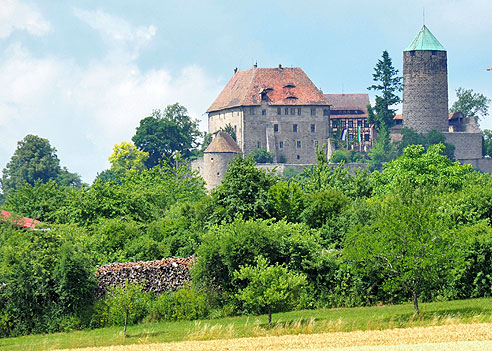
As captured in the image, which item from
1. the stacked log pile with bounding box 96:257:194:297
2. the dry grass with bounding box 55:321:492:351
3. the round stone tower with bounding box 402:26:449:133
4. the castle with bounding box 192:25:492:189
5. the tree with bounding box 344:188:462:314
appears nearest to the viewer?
the dry grass with bounding box 55:321:492:351

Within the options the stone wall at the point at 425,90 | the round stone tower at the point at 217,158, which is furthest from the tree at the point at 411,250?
the stone wall at the point at 425,90

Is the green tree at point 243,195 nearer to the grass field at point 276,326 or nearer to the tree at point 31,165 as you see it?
the grass field at point 276,326

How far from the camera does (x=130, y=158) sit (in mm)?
139000

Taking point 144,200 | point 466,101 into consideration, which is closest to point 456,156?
point 466,101

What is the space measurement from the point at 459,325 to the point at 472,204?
1414 centimetres

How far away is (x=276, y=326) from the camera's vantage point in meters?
30.5

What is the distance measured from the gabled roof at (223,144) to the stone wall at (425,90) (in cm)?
2439

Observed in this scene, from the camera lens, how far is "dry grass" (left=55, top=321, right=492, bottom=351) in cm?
2588

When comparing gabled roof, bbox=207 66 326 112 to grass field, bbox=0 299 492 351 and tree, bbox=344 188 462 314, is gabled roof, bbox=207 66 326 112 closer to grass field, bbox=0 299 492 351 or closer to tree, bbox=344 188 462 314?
grass field, bbox=0 299 492 351

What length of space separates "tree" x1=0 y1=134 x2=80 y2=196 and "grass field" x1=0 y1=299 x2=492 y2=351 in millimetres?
104162

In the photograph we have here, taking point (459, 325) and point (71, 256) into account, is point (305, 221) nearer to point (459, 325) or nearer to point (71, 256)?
point (71, 256)

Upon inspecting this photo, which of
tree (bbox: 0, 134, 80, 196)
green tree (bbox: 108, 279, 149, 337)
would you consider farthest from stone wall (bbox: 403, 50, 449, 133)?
green tree (bbox: 108, 279, 149, 337)

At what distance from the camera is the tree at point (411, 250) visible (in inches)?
1255

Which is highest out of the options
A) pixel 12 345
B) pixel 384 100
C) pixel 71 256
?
pixel 384 100
